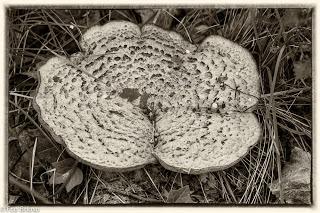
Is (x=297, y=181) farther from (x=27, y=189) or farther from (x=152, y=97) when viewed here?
(x=27, y=189)

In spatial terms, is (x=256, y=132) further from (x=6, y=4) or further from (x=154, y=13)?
(x=6, y=4)

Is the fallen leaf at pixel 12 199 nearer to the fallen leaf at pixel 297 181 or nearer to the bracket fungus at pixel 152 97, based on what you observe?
the bracket fungus at pixel 152 97

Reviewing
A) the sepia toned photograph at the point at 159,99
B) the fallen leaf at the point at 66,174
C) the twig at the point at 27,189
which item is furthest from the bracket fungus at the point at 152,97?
the twig at the point at 27,189

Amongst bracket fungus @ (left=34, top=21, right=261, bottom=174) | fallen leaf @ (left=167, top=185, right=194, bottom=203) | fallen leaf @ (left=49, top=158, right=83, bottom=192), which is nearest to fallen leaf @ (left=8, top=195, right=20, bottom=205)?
fallen leaf @ (left=49, top=158, right=83, bottom=192)

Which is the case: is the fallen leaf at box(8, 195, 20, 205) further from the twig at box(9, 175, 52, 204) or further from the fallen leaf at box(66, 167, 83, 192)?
the fallen leaf at box(66, 167, 83, 192)

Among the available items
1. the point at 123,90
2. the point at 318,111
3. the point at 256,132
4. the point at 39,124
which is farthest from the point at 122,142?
the point at 318,111

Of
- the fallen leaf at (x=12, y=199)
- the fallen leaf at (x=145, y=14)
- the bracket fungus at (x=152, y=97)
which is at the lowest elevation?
the fallen leaf at (x=12, y=199)
